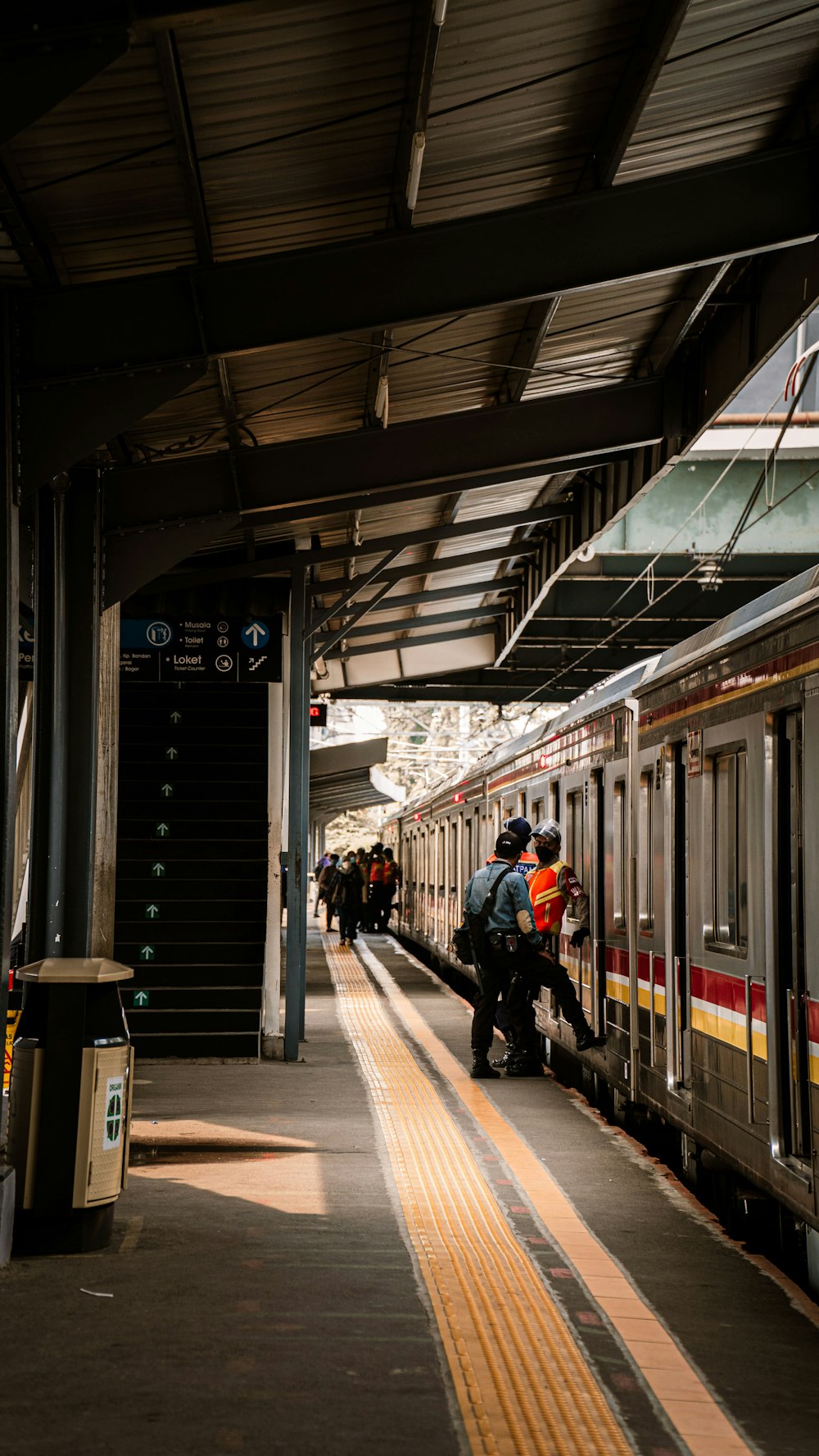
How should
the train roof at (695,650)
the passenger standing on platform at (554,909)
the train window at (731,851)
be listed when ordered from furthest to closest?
the passenger standing on platform at (554,909) → the train window at (731,851) → the train roof at (695,650)

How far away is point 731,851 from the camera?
6992 millimetres

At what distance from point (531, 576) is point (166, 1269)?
11653 millimetres

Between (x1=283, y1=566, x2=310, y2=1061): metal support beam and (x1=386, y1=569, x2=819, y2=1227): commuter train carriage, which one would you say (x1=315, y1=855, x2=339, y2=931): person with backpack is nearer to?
(x1=283, y1=566, x2=310, y2=1061): metal support beam

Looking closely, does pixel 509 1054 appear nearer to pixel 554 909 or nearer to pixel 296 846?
pixel 554 909

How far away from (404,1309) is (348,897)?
24.6m

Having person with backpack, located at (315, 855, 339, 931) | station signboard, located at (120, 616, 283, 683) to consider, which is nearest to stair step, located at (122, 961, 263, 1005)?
station signboard, located at (120, 616, 283, 683)

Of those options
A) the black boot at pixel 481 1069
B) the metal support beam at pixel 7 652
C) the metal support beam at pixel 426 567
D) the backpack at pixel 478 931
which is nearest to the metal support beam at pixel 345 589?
the metal support beam at pixel 426 567

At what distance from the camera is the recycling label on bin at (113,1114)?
246 inches

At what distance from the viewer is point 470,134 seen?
6.59 meters

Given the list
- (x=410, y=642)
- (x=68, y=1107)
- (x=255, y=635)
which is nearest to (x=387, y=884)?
(x=410, y=642)

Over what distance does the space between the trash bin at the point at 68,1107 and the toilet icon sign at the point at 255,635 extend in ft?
26.5

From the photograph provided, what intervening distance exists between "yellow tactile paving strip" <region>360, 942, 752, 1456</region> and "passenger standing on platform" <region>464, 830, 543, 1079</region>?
171 cm

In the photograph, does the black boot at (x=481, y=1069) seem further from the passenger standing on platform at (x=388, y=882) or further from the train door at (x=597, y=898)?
the passenger standing on platform at (x=388, y=882)

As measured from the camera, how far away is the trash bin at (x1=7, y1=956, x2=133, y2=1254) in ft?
20.2
